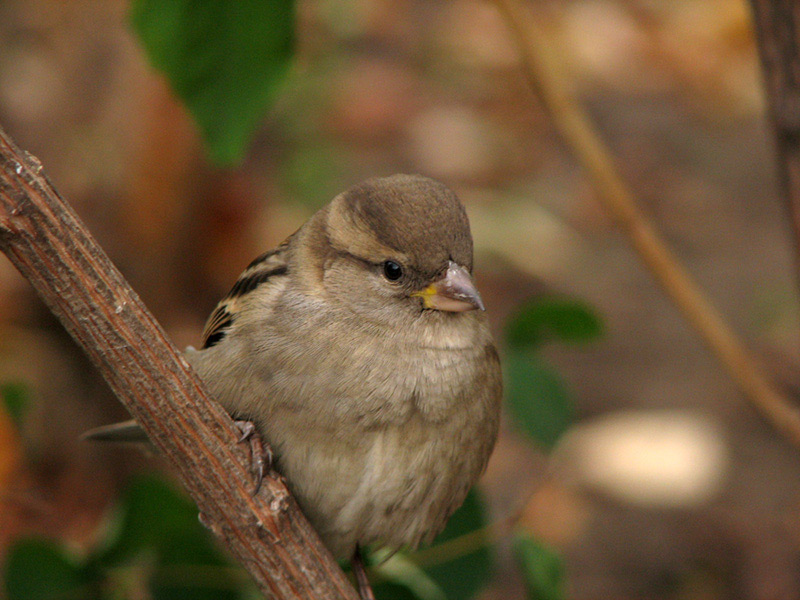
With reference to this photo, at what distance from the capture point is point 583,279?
663 cm

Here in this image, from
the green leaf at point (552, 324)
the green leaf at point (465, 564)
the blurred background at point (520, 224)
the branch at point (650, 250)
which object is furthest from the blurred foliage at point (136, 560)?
the branch at point (650, 250)

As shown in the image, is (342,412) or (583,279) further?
(583,279)

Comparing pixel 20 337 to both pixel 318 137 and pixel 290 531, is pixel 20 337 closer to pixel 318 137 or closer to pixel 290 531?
pixel 318 137

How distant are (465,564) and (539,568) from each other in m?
0.40

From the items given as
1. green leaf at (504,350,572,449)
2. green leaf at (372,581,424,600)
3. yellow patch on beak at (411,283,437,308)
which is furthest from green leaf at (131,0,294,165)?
green leaf at (372,581,424,600)

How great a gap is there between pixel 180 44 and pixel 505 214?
15.9ft

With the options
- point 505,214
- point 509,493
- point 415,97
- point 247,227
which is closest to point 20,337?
point 247,227

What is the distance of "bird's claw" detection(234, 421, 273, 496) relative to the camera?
2287mm

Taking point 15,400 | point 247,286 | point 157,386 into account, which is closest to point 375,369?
point 247,286

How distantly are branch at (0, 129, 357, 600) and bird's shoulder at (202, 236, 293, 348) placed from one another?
63 centimetres

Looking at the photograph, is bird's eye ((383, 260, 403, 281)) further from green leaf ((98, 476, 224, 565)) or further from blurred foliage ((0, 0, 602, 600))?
green leaf ((98, 476, 224, 565))

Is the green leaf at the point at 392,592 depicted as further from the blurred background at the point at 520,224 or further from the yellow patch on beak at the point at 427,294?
the yellow patch on beak at the point at 427,294

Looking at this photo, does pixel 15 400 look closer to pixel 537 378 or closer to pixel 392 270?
pixel 392 270

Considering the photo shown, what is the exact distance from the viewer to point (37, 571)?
273 cm
